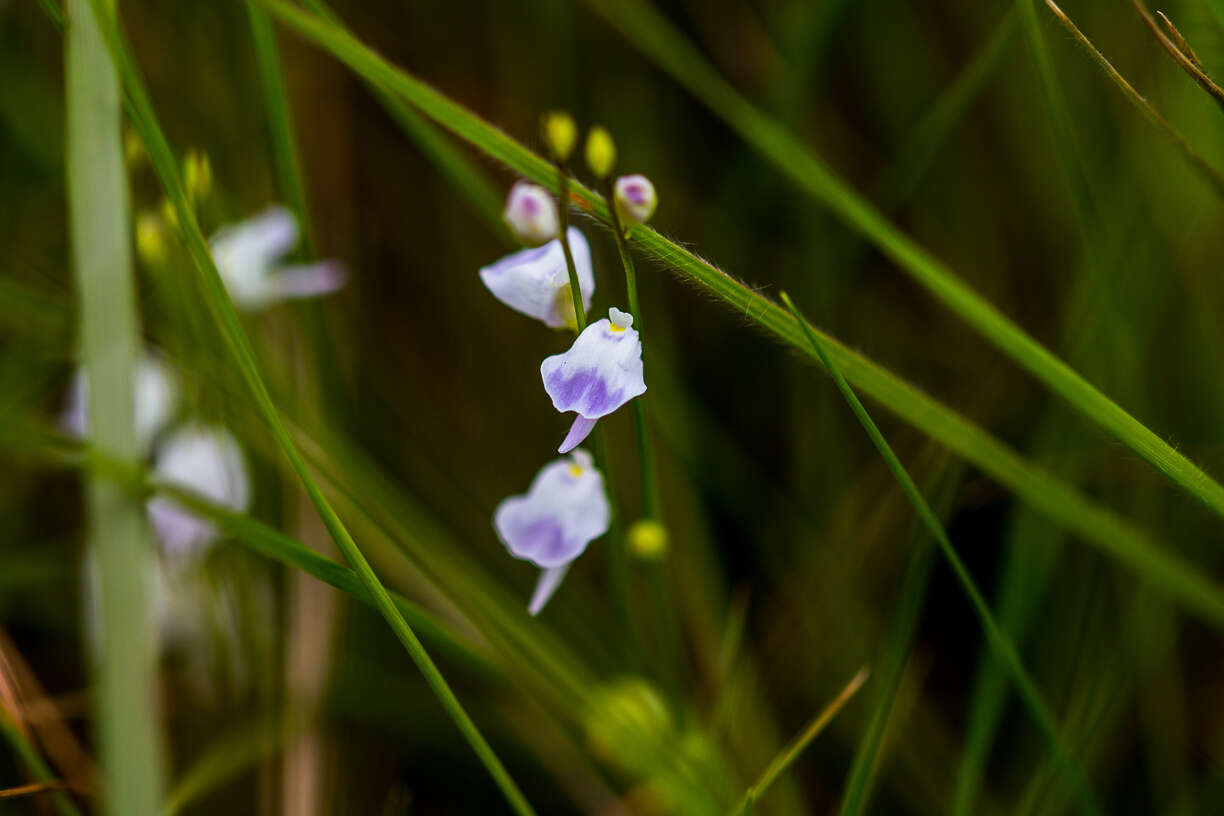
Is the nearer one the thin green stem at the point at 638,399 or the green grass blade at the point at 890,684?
the thin green stem at the point at 638,399

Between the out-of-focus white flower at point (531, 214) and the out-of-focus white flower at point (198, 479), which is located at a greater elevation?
the out-of-focus white flower at point (531, 214)

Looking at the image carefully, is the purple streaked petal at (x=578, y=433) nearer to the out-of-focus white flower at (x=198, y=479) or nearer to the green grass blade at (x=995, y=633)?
the green grass blade at (x=995, y=633)

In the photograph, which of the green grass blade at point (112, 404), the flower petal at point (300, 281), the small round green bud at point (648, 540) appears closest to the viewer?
the green grass blade at point (112, 404)

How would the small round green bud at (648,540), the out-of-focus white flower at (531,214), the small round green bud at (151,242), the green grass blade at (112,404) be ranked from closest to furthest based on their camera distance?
the green grass blade at (112,404) → the out-of-focus white flower at (531,214) → the small round green bud at (648,540) → the small round green bud at (151,242)

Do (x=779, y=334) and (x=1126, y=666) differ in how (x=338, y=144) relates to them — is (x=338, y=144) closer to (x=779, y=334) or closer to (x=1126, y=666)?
(x=779, y=334)

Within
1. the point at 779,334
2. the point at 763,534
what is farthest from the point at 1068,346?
the point at 779,334

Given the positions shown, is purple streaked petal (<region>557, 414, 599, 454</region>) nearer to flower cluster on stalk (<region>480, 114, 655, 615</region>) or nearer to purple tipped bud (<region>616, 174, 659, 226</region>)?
flower cluster on stalk (<region>480, 114, 655, 615</region>)

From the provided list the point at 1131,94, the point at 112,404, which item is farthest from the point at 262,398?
the point at 1131,94

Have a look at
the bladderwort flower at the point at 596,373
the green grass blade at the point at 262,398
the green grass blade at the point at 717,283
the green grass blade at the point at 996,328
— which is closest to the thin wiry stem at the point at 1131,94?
the green grass blade at the point at 996,328
